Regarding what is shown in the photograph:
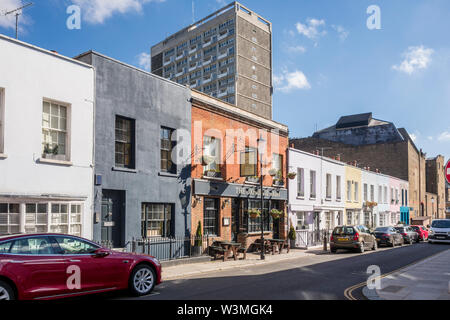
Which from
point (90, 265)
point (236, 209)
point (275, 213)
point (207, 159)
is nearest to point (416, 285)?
point (90, 265)

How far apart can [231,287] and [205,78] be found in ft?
284

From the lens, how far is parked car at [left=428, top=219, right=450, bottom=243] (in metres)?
32.0

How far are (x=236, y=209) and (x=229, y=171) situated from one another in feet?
7.41

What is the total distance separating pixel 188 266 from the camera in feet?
56.5

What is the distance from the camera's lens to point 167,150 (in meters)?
19.0

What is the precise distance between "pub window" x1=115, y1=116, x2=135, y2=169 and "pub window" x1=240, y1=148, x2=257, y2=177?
7017mm

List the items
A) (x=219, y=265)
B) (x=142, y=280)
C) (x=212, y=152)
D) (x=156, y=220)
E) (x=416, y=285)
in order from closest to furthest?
(x=142, y=280)
(x=416, y=285)
(x=219, y=265)
(x=156, y=220)
(x=212, y=152)

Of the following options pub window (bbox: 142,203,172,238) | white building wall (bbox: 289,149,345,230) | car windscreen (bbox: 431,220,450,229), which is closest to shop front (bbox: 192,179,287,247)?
white building wall (bbox: 289,149,345,230)

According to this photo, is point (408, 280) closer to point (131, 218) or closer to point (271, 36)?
point (131, 218)

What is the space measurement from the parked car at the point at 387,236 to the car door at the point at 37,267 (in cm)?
Result: 2497

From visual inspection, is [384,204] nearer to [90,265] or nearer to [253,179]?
[253,179]

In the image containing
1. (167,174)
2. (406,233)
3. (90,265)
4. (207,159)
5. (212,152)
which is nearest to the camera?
(90,265)

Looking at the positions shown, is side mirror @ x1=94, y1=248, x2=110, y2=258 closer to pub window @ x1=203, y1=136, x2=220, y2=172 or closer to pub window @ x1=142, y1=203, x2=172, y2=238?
pub window @ x1=142, y1=203, x2=172, y2=238

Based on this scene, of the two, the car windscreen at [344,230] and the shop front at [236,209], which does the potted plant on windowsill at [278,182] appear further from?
the car windscreen at [344,230]
